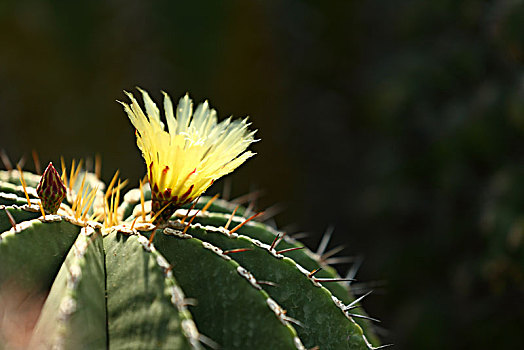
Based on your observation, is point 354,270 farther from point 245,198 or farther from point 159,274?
point 159,274

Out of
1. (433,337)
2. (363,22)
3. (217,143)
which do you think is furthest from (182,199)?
(363,22)

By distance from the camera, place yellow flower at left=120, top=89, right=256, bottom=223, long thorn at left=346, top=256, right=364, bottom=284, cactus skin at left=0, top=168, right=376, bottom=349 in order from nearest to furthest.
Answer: cactus skin at left=0, top=168, right=376, bottom=349
yellow flower at left=120, top=89, right=256, bottom=223
long thorn at left=346, top=256, right=364, bottom=284

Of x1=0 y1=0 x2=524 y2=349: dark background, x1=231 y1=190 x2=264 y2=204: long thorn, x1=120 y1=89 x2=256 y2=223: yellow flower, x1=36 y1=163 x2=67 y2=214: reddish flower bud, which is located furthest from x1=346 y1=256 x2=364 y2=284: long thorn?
x1=36 y1=163 x2=67 y2=214: reddish flower bud

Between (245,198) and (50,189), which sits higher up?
(50,189)

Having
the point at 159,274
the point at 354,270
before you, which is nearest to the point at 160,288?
the point at 159,274

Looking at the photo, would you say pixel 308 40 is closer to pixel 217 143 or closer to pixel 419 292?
pixel 419 292

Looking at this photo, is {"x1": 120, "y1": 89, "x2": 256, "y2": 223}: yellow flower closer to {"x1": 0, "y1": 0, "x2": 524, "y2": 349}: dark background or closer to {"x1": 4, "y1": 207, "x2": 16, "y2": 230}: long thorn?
{"x1": 4, "y1": 207, "x2": 16, "y2": 230}: long thorn

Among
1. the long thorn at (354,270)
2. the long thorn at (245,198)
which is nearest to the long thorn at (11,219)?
the long thorn at (245,198)
